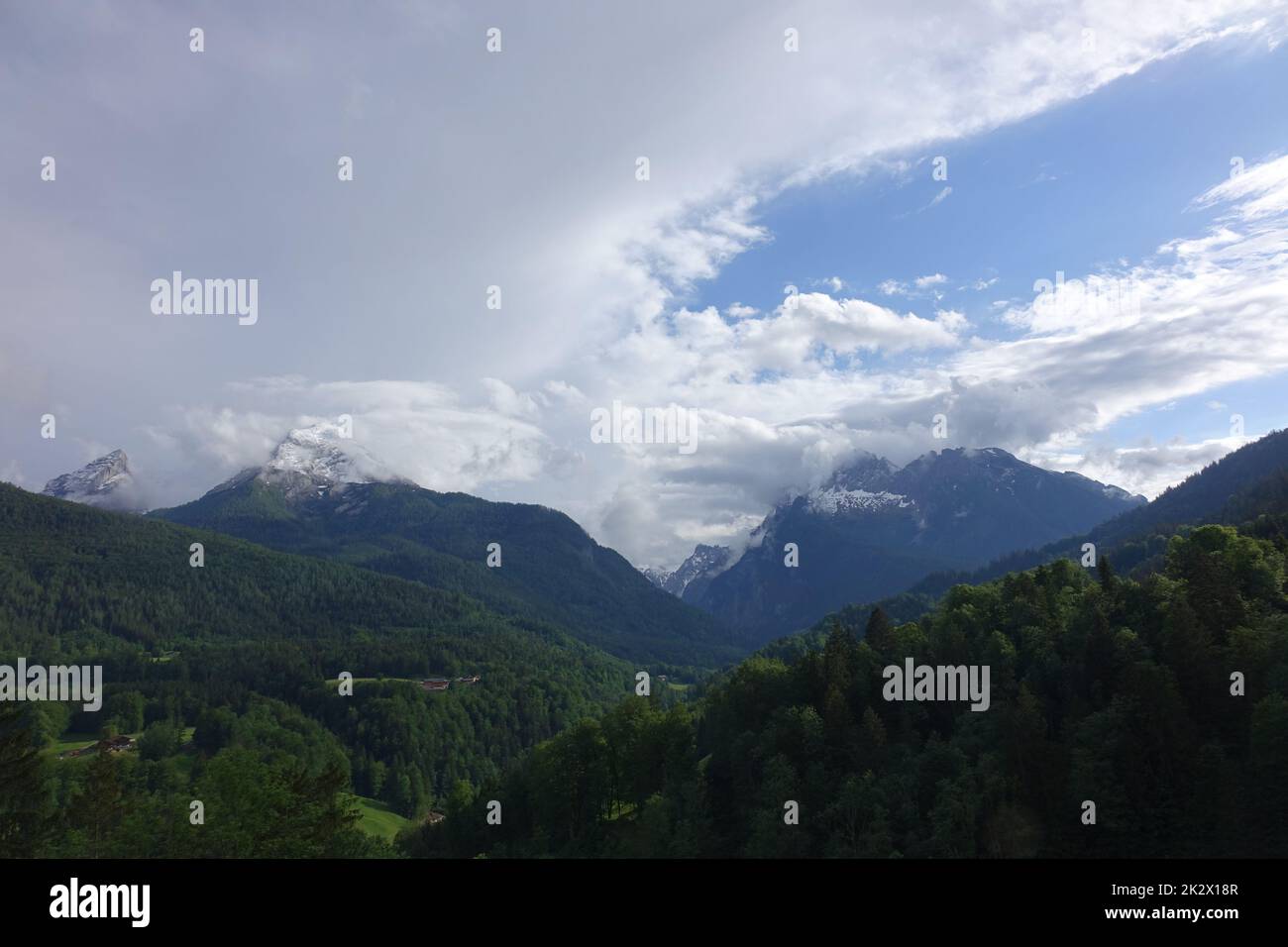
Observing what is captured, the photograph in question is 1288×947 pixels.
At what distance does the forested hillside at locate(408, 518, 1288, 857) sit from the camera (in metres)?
50.8

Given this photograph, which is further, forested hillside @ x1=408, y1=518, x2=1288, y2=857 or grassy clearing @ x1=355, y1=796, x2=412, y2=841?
grassy clearing @ x1=355, y1=796, x2=412, y2=841

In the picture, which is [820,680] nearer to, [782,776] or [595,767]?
[782,776]

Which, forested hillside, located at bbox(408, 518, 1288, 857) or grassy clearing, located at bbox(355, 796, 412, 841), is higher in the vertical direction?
forested hillside, located at bbox(408, 518, 1288, 857)

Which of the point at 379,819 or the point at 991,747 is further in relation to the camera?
the point at 379,819

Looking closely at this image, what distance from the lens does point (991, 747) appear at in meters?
60.9

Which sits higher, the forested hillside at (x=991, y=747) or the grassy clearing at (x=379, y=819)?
the forested hillside at (x=991, y=747)

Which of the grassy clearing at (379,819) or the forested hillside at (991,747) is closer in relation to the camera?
the forested hillside at (991,747)

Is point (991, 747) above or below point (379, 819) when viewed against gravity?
above

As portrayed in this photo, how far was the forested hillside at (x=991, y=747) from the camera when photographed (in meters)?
50.8
